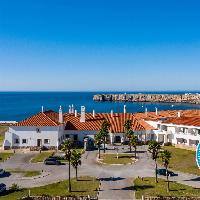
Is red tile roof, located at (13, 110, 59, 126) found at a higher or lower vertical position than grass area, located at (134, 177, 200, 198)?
higher

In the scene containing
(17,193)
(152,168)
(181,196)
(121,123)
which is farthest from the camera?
(121,123)

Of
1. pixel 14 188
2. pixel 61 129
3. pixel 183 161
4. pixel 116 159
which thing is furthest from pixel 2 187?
pixel 61 129

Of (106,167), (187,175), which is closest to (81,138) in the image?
(106,167)

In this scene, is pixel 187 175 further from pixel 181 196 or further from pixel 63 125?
pixel 63 125

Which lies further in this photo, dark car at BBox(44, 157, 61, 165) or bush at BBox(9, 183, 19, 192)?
dark car at BBox(44, 157, 61, 165)

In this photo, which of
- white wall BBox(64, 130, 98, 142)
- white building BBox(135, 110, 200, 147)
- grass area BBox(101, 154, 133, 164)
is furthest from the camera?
white wall BBox(64, 130, 98, 142)

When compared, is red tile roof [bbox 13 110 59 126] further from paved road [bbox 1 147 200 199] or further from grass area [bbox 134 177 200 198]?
grass area [bbox 134 177 200 198]

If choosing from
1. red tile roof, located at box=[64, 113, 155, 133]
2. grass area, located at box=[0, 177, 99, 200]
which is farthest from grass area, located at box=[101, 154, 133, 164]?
red tile roof, located at box=[64, 113, 155, 133]
